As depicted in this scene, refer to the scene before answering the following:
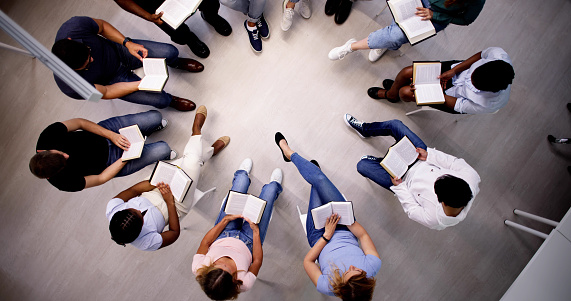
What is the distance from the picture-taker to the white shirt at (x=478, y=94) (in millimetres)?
1903

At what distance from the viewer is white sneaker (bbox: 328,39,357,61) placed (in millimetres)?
2496

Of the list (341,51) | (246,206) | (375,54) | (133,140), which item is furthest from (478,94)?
(133,140)

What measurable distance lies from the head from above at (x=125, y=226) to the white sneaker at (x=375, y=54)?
8.14ft

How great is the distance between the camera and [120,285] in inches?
99.3

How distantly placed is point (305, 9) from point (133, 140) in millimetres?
2047

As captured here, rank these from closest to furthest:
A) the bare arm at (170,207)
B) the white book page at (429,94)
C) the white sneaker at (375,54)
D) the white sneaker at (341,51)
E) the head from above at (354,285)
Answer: the head from above at (354,285) → the bare arm at (170,207) → the white book page at (429,94) → the white sneaker at (341,51) → the white sneaker at (375,54)

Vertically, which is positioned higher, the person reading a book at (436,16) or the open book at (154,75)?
the person reading a book at (436,16)

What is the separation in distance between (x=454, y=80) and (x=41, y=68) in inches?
157

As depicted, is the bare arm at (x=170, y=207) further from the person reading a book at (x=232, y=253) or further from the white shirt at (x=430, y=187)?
the white shirt at (x=430, y=187)

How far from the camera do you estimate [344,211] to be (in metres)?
1.91

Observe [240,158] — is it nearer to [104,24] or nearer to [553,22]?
[104,24]

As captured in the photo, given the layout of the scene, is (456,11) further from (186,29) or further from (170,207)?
(170,207)

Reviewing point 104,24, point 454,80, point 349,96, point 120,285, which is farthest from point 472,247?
point 104,24

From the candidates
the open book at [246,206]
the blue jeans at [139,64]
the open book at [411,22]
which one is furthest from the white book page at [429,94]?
the blue jeans at [139,64]
